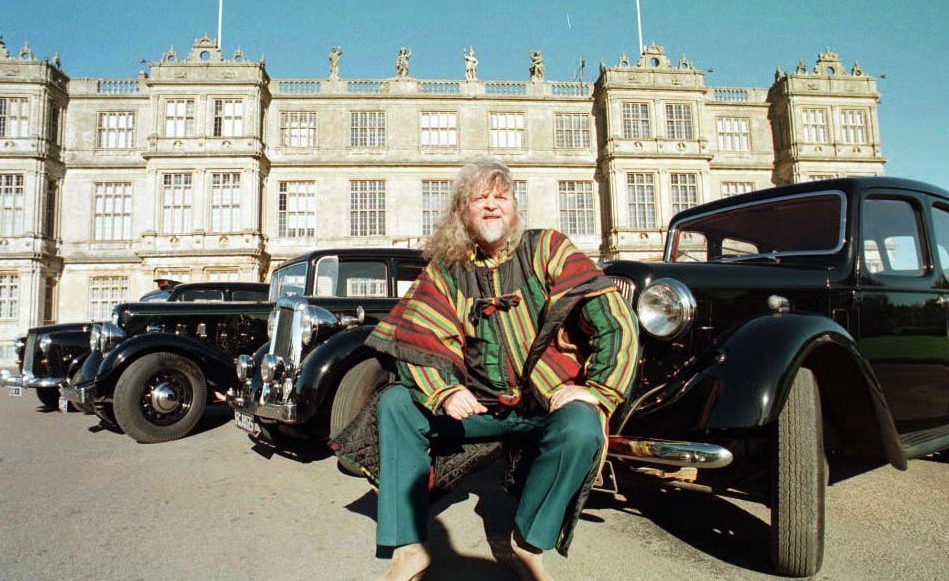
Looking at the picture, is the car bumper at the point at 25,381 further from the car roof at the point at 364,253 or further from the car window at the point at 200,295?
the car roof at the point at 364,253

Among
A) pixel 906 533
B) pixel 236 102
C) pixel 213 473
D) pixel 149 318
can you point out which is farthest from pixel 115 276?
pixel 906 533

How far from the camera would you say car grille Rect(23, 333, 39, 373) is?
726cm

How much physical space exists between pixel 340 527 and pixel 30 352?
7.27 metres

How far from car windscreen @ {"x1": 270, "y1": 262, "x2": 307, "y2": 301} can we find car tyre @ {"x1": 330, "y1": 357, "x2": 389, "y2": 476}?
5.90 feet

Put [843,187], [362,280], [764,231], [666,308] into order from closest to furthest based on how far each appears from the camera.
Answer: [666,308]
[843,187]
[764,231]
[362,280]

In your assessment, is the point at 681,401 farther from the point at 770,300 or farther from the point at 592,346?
the point at 770,300

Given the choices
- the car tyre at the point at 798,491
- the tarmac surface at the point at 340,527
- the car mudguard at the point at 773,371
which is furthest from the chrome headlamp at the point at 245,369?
the car tyre at the point at 798,491

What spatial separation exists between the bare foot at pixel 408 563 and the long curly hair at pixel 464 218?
3.90 feet

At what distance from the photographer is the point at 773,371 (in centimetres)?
209

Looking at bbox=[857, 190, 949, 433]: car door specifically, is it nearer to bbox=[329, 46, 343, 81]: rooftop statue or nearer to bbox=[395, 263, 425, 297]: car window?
bbox=[395, 263, 425, 297]: car window

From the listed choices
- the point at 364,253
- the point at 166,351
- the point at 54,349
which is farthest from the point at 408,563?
the point at 54,349

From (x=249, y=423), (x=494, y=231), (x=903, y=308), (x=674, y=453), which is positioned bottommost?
(x=249, y=423)

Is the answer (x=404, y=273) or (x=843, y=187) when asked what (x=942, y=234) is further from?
(x=404, y=273)

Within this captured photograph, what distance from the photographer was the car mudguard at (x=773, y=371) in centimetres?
203
